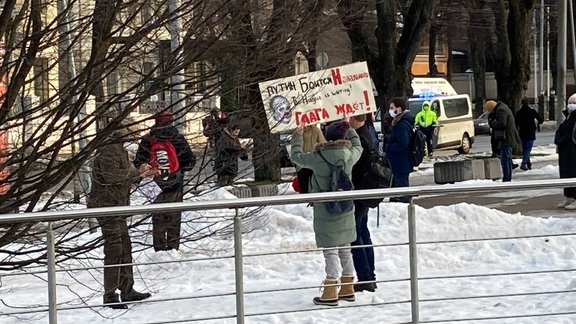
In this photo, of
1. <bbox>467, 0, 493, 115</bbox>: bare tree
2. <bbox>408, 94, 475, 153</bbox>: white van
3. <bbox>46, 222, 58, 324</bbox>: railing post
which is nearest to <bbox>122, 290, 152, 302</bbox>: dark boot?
<bbox>46, 222, 58, 324</bbox>: railing post

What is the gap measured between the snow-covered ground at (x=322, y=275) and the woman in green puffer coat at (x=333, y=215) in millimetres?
233

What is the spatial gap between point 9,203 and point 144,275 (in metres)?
3.11

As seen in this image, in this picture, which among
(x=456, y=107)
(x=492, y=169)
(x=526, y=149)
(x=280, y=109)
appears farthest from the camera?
(x=456, y=107)

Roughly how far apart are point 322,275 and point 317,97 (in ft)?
6.38

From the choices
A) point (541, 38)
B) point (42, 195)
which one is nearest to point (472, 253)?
point (42, 195)

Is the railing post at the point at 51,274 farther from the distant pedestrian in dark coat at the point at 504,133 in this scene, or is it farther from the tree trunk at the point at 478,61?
the tree trunk at the point at 478,61

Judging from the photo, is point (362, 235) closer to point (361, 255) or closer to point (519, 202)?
point (361, 255)

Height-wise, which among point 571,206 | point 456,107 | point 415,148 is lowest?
point 571,206

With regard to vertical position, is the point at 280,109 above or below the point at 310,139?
above

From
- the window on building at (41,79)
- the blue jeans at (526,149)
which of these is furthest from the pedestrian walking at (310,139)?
the blue jeans at (526,149)

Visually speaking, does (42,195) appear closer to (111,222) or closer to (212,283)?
(111,222)

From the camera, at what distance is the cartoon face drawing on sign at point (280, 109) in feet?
30.7

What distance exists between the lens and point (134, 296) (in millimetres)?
8820

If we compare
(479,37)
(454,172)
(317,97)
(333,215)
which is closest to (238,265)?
(333,215)
